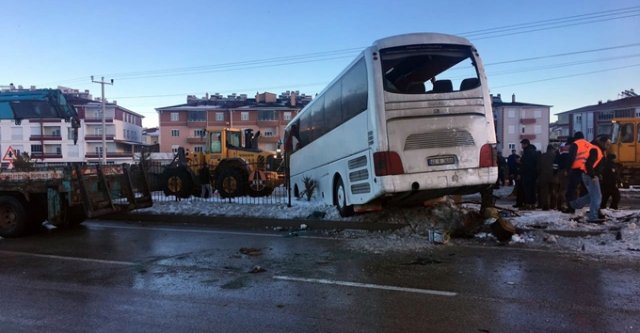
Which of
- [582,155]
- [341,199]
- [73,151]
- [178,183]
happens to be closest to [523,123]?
[178,183]

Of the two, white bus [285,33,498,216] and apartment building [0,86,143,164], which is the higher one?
apartment building [0,86,143,164]

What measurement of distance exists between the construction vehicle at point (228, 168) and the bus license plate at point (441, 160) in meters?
9.61

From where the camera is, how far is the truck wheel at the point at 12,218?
10.6m

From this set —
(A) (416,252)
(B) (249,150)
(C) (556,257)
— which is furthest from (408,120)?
(B) (249,150)

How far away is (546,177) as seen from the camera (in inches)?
469

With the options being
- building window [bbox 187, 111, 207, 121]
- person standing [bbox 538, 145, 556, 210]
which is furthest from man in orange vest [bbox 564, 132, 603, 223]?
building window [bbox 187, 111, 207, 121]

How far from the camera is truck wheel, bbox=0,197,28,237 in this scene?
10.6 m

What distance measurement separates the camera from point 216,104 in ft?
264

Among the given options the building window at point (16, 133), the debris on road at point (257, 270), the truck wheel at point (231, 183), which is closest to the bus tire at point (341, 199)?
the debris on road at point (257, 270)

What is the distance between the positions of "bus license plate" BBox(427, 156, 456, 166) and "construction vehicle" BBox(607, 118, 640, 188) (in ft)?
54.2

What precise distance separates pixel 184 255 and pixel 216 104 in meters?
75.1

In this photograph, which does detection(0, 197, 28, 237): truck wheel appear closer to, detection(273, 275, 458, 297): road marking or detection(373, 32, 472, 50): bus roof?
detection(273, 275, 458, 297): road marking

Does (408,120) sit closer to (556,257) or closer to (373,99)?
(373,99)

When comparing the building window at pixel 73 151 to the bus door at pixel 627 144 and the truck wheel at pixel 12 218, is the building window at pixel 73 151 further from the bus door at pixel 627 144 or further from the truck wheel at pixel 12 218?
the bus door at pixel 627 144
